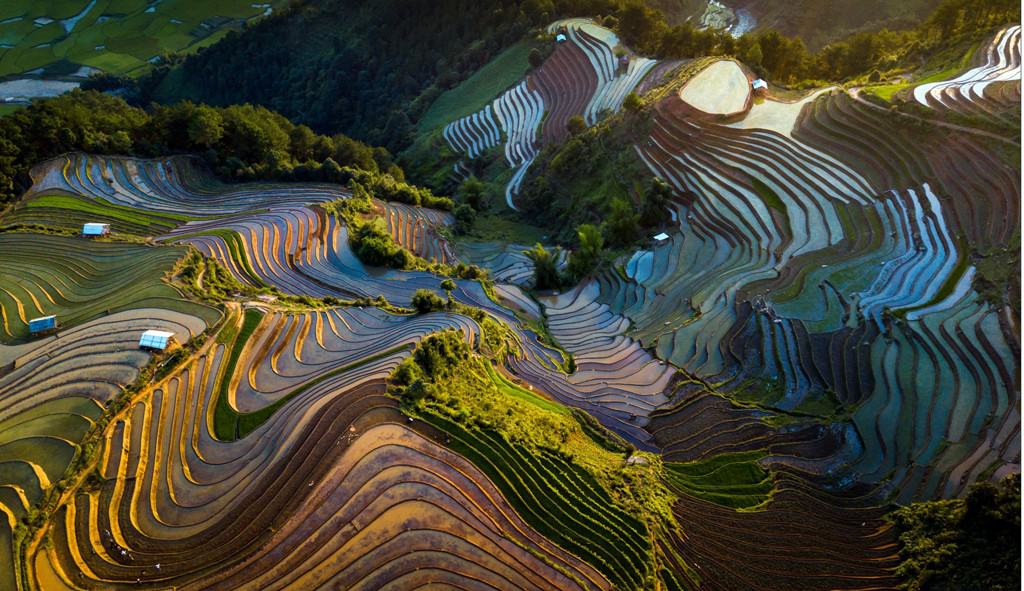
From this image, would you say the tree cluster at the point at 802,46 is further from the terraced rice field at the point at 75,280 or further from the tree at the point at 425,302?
the terraced rice field at the point at 75,280

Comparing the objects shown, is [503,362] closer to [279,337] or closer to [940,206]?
[279,337]

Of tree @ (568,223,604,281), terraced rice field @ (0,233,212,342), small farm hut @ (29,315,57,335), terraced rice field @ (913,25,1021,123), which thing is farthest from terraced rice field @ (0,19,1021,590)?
terraced rice field @ (913,25,1021,123)

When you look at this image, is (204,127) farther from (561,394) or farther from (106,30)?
(106,30)

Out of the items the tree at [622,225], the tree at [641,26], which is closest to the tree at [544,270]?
the tree at [622,225]

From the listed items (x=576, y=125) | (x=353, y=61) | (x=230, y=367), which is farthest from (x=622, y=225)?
(x=353, y=61)

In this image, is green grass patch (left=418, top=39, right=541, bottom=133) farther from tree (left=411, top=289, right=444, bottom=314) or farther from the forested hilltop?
tree (left=411, top=289, right=444, bottom=314)

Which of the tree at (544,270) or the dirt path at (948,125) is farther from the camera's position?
the tree at (544,270)
